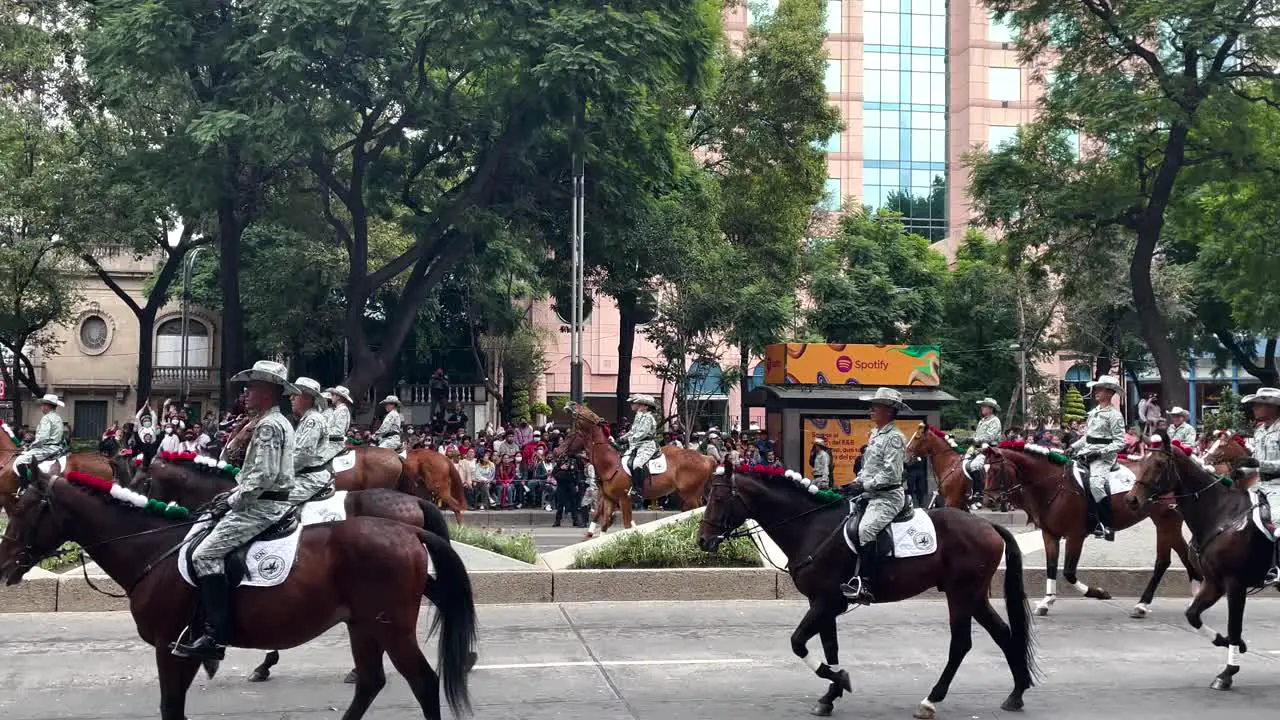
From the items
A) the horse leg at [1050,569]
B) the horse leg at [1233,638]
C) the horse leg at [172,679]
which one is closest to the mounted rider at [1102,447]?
the horse leg at [1050,569]

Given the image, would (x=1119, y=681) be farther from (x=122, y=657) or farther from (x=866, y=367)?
(x=866, y=367)

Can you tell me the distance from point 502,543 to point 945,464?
350 inches

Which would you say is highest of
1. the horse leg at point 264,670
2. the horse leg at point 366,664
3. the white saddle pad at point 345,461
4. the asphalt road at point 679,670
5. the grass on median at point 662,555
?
the white saddle pad at point 345,461

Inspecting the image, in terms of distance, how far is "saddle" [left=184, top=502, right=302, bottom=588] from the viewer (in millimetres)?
7789

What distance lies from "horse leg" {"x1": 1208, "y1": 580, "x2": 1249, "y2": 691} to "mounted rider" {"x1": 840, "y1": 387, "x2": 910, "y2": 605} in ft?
10.1

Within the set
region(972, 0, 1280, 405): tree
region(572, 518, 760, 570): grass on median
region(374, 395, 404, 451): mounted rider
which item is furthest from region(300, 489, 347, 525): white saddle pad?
region(972, 0, 1280, 405): tree

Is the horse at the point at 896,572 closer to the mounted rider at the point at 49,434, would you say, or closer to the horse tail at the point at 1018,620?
the horse tail at the point at 1018,620

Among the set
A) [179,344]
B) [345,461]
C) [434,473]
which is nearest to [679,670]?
[345,461]

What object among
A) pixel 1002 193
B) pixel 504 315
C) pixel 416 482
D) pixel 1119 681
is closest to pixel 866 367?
pixel 1002 193

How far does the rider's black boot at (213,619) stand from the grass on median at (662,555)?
708cm

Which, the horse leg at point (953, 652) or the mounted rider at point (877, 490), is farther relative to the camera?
the mounted rider at point (877, 490)

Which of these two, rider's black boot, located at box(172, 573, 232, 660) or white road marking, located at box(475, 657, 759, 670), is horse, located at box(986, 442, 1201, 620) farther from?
rider's black boot, located at box(172, 573, 232, 660)

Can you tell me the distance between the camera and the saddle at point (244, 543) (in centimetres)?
779

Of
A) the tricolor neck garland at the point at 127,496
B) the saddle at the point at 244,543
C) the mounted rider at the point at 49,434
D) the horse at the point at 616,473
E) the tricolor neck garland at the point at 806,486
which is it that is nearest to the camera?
the saddle at the point at 244,543
